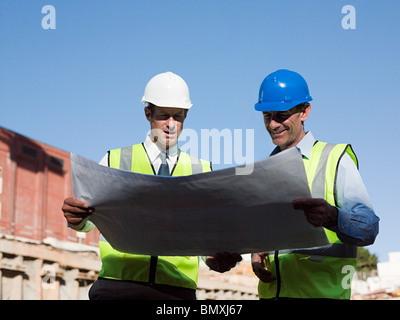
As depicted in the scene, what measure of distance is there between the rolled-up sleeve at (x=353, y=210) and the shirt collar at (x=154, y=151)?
0.98 metres

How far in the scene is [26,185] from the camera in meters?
18.0

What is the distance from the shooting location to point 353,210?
262cm

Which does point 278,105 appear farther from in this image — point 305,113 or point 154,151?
point 154,151

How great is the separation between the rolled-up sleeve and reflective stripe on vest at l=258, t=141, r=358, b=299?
38 millimetres

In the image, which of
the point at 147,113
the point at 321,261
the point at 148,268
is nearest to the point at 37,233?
the point at 147,113

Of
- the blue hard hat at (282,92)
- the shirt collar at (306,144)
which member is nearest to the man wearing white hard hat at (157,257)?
the blue hard hat at (282,92)

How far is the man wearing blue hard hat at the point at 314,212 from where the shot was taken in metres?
2.55

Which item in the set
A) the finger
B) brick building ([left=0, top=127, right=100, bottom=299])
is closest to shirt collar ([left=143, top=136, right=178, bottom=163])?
the finger

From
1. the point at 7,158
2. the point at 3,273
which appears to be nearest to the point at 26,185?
the point at 7,158

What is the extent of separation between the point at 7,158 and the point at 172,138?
15.1 metres

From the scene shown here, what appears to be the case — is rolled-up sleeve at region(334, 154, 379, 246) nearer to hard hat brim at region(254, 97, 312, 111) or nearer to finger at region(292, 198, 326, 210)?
finger at region(292, 198, 326, 210)

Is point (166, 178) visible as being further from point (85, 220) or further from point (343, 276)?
point (343, 276)

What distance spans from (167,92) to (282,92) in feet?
2.31

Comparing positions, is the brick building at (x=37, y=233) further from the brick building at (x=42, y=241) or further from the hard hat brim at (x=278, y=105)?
the hard hat brim at (x=278, y=105)
